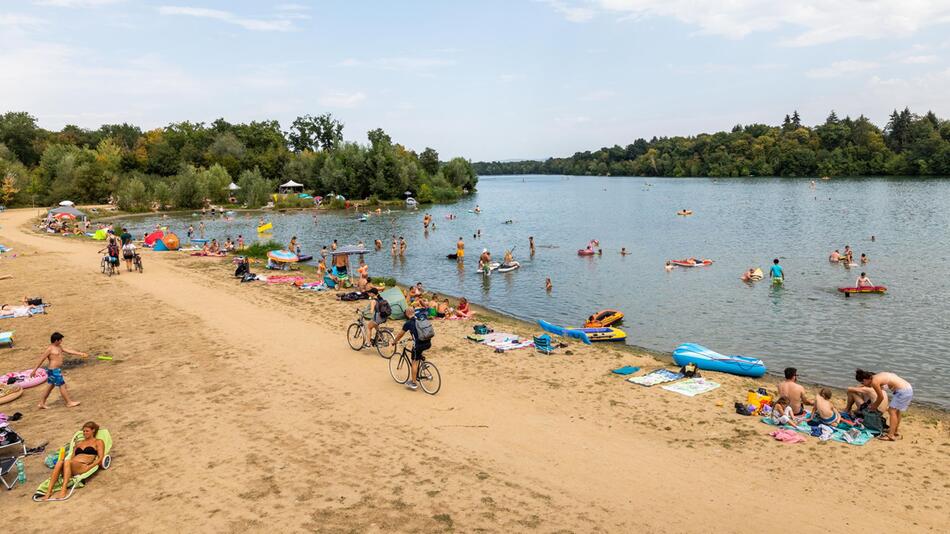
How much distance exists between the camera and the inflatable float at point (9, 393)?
1190 centimetres

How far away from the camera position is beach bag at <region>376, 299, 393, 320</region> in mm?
14240

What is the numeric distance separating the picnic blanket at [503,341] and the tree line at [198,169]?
7114 centimetres

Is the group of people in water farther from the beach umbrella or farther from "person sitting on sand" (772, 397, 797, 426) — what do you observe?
the beach umbrella

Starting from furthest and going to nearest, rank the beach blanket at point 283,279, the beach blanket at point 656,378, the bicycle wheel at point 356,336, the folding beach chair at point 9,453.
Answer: the beach blanket at point 283,279 < the bicycle wheel at point 356,336 < the beach blanket at point 656,378 < the folding beach chair at point 9,453

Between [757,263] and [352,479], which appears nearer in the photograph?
[352,479]

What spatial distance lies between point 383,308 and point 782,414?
9.03 meters

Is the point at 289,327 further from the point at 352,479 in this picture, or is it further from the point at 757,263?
the point at 757,263

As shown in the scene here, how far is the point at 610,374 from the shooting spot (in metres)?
14.4

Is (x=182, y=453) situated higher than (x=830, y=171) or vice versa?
(x=830, y=171)

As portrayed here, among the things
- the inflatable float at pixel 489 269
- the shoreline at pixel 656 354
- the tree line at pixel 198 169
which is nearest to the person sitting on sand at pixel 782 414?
the shoreline at pixel 656 354

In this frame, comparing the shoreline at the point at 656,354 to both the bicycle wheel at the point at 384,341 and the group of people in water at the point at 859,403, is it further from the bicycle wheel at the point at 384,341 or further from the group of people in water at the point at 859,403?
the bicycle wheel at the point at 384,341

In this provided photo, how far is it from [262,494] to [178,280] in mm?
20345

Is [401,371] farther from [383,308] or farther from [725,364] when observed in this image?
[725,364]

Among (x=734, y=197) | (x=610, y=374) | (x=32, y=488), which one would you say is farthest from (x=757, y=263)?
(x=734, y=197)
